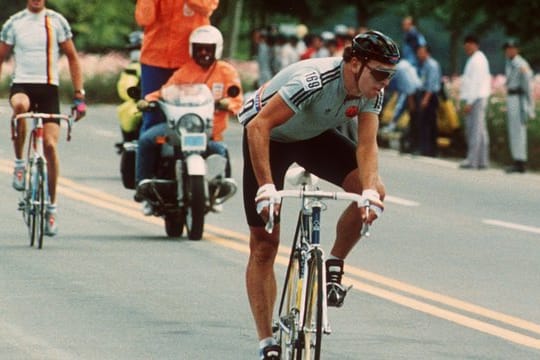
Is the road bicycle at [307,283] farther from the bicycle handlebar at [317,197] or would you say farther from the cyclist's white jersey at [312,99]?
the cyclist's white jersey at [312,99]

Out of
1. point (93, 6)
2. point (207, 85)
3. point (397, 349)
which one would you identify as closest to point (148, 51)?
point (207, 85)

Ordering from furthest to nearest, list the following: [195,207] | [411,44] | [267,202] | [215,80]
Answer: [411,44] → [215,80] → [195,207] → [267,202]

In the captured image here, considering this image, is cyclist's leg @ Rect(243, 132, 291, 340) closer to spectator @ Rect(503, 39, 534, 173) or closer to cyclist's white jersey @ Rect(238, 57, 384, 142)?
cyclist's white jersey @ Rect(238, 57, 384, 142)

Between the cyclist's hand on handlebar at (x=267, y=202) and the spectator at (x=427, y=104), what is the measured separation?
1921 cm

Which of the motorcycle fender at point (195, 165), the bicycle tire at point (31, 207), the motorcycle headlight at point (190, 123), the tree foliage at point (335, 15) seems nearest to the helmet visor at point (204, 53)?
the motorcycle headlight at point (190, 123)

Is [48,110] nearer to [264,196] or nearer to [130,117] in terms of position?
[130,117]

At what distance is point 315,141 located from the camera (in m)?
9.51

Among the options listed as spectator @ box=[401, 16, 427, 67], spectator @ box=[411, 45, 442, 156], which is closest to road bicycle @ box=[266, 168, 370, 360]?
spectator @ box=[411, 45, 442, 156]

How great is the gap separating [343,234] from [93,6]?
57.6 meters

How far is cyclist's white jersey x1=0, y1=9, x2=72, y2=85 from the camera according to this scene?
14852 mm

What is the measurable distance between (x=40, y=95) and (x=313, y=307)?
687cm

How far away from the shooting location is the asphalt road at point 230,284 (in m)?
10.3

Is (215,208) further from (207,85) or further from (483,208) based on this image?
(483,208)

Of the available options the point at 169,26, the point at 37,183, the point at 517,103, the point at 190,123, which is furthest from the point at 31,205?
the point at 517,103
